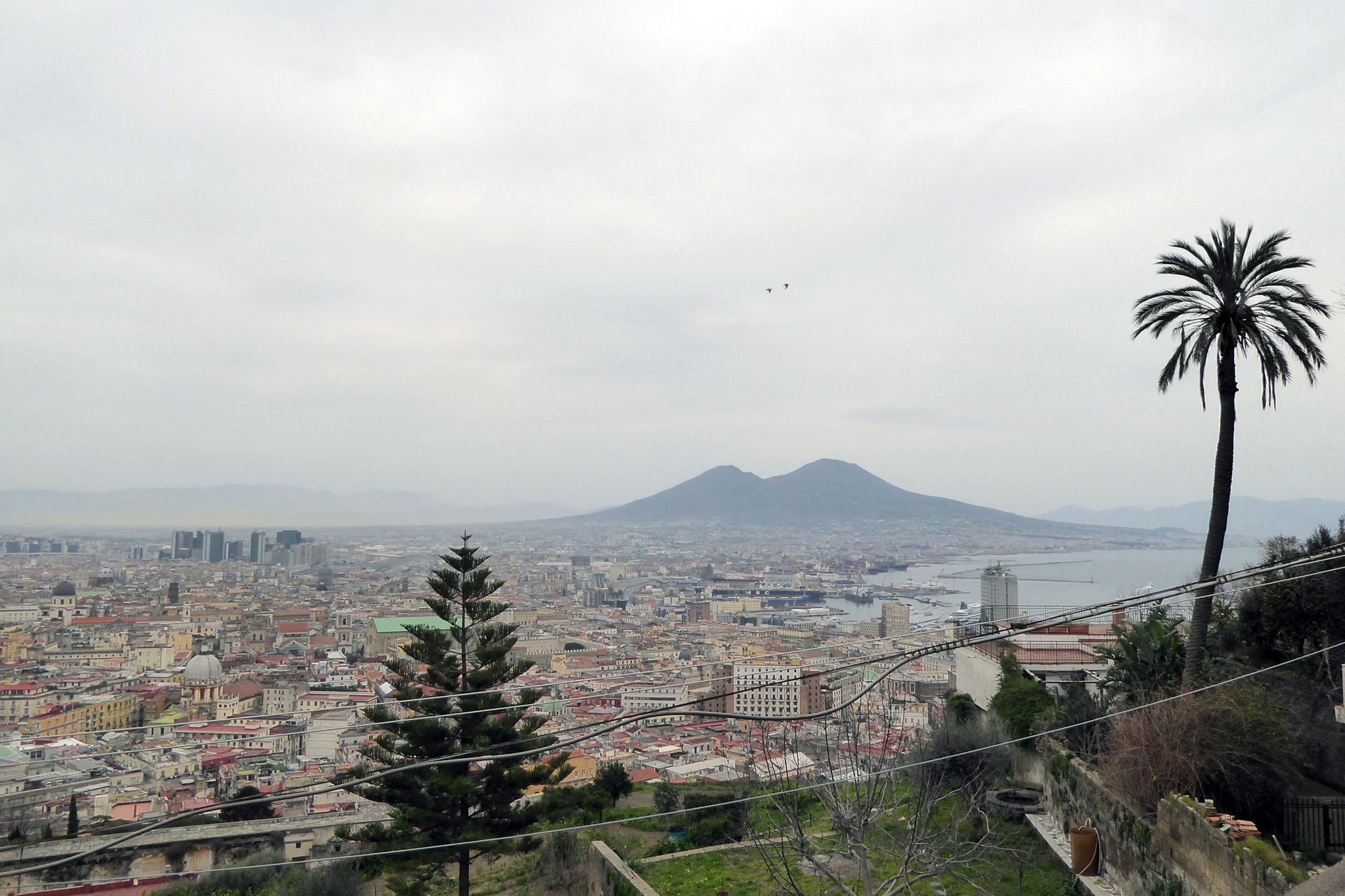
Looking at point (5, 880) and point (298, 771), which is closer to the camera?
point (5, 880)

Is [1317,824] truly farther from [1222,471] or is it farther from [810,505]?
[810,505]

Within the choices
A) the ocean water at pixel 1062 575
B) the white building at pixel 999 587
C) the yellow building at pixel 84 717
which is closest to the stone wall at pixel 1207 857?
the white building at pixel 999 587

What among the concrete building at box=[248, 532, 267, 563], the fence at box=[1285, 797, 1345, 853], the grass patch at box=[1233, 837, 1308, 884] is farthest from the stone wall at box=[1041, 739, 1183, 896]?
the concrete building at box=[248, 532, 267, 563]

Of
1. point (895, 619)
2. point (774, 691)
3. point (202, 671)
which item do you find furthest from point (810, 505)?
point (774, 691)

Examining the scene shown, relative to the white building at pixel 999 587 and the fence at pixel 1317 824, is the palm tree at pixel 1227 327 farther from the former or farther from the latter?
the white building at pixel 999 587

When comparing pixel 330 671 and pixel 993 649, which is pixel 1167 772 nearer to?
pixel 993 649

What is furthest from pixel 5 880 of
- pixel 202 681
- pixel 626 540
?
pixel 626 540
